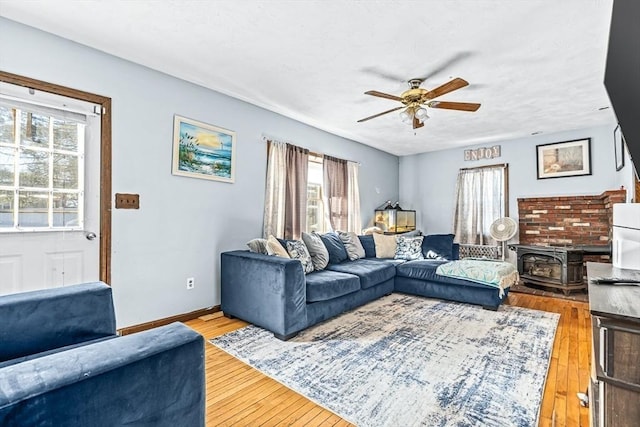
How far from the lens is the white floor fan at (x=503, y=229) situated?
5.01 metres

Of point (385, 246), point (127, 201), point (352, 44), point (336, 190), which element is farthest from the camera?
point (336, 190)

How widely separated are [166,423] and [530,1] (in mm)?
2892

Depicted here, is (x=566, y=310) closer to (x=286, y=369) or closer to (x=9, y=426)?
(x=286, y=369)

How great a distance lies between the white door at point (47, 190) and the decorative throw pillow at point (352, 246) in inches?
111

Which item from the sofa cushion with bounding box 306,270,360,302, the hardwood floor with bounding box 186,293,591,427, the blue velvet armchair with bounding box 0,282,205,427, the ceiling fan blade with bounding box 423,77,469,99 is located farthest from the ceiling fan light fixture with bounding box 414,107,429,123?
the blue velvet armchair with bounding box 0,282,205,427

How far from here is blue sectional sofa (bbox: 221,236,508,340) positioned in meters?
2.67

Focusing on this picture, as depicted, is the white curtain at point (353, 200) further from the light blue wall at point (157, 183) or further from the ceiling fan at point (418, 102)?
the ceiling fan at point (418, 102)

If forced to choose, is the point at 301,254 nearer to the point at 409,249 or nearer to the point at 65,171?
the point at 409,249

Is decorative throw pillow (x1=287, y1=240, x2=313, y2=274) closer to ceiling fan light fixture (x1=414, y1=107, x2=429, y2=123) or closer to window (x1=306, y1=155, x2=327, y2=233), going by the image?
window (x1=306, y1=155, x2=327, y2=233)

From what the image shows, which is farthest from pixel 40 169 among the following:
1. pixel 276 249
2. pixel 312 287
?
pixel 312 287

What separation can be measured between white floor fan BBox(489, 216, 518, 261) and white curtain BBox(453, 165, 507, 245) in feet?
0.95

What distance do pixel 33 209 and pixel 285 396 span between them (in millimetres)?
2284

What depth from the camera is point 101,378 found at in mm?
896

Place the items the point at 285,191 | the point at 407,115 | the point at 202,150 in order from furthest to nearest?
1. the point at 285,191
2. the point at 202,150
3. the point at 407,115
